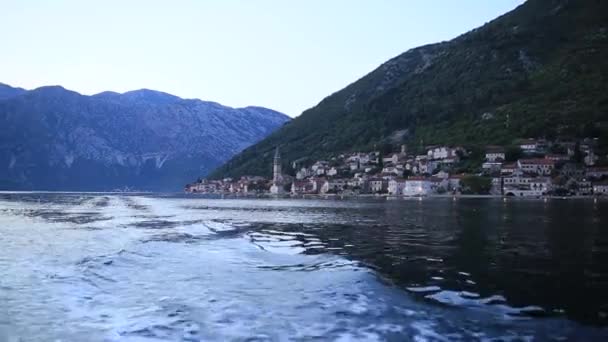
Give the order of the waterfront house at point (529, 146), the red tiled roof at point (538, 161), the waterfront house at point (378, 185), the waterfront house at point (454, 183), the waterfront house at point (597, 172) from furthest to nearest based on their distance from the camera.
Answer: the waterfront house at point (378, 185)
the waterfront house at point (529, 146)
the waterfront house at point (454, 183)
the red tiled roof at point (538, 161)
the waterfront house at point (597, 172)

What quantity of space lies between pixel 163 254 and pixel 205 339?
50.4ft

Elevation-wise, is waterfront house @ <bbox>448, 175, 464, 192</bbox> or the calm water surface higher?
waterfront house @ <bbox>448, 175, 464, 192</bbox>

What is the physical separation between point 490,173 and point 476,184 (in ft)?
24.5

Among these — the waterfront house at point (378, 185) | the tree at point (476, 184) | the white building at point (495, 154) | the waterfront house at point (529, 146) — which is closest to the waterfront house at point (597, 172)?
the tree at point (476, 184)

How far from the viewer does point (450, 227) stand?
39.2 meters

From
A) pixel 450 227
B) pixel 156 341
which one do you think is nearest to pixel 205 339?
pixel 156 341

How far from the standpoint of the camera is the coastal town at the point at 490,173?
388ft

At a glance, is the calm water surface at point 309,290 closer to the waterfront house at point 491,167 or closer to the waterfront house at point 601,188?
the waterfront house at point 601,188

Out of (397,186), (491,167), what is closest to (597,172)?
(491,167)

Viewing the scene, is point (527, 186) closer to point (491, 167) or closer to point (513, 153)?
point (491, 167)

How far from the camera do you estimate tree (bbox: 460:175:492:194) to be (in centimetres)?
Result: 12462

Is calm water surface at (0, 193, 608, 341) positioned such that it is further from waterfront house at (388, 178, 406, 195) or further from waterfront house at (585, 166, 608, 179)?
waterfront house at (388, 178, 406, 195)

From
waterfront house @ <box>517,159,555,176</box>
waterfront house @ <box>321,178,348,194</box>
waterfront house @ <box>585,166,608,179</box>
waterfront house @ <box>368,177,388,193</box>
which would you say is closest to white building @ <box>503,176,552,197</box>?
waterfront house @ <box>517,159,555,176</box>

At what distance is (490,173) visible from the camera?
13100cm
